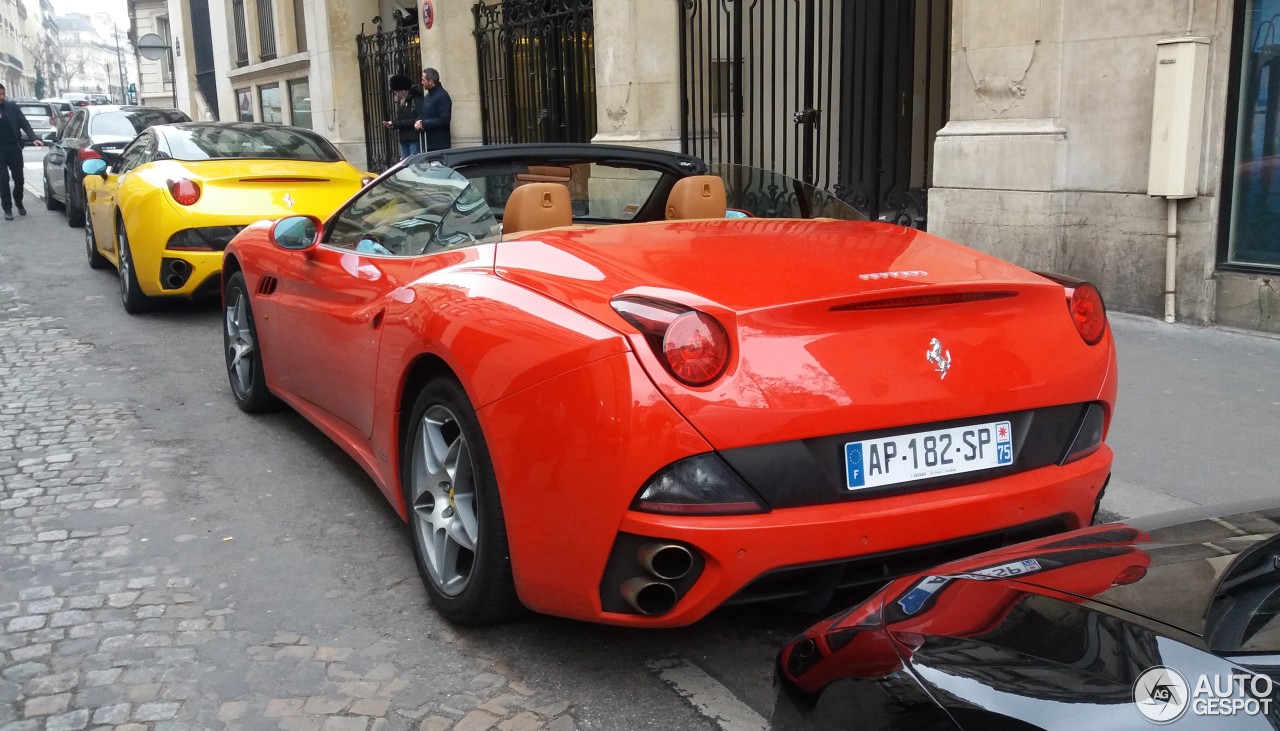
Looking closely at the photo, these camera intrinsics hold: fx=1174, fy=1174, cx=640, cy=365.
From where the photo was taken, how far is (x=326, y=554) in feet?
13.4

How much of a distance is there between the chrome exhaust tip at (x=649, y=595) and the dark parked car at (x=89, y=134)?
12.0 meters

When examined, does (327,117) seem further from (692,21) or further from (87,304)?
(87,304)

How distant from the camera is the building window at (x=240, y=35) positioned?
2981cm

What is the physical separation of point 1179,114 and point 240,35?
27697 mm

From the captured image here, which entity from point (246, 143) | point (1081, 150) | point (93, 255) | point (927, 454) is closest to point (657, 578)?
point (927, 454)

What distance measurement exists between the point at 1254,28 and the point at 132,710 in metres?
6.81

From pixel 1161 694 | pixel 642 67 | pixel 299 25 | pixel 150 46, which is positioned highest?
pixel 299 25

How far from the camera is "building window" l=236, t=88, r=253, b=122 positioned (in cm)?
2925

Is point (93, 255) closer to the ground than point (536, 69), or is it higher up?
closer to the ground

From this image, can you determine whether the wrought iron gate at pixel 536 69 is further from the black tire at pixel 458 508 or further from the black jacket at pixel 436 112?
the black tire at pixel 458 508

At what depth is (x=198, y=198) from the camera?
8.30 metres

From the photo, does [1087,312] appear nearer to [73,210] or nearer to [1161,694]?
[1161,694]

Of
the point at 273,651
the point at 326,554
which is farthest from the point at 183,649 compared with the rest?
the point at 326,554

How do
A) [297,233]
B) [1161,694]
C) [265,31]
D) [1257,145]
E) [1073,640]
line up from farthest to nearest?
[265,31]
[1257,145]
[297,233]
[1073,640]
[1161,694]
